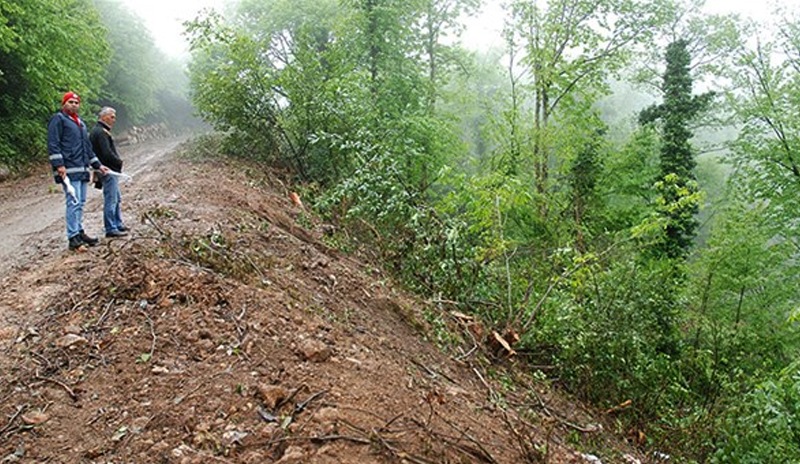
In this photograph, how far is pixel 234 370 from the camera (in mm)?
3207

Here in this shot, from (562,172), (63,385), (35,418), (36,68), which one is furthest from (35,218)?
(562,172)

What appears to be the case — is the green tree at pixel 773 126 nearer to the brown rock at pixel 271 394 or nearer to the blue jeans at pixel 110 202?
A: the brown rock at pixel 271 394

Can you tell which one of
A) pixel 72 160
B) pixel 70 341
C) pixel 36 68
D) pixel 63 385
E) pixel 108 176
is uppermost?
pixel 36 68

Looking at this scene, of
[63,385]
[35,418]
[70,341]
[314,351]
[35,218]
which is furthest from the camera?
[35,218]

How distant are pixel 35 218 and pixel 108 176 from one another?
3.38m

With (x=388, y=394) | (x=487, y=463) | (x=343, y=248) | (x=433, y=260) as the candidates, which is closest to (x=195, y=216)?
(x=343, y=248)

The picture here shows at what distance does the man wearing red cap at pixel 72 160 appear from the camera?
16.6 feet

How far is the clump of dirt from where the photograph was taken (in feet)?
8.83

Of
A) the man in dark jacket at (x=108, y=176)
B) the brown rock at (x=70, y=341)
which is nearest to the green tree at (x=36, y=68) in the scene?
the man in dark jacket at (x=108, y=176)

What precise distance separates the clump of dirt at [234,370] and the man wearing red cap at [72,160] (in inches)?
12.8

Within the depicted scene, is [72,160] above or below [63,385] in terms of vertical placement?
above

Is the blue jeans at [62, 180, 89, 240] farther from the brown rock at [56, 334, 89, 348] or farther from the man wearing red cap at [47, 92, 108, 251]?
the brown rock at [56, 334, 89, 348]

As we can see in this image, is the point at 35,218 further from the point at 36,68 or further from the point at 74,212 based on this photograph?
the point at 36,68

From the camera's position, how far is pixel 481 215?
7.57m
